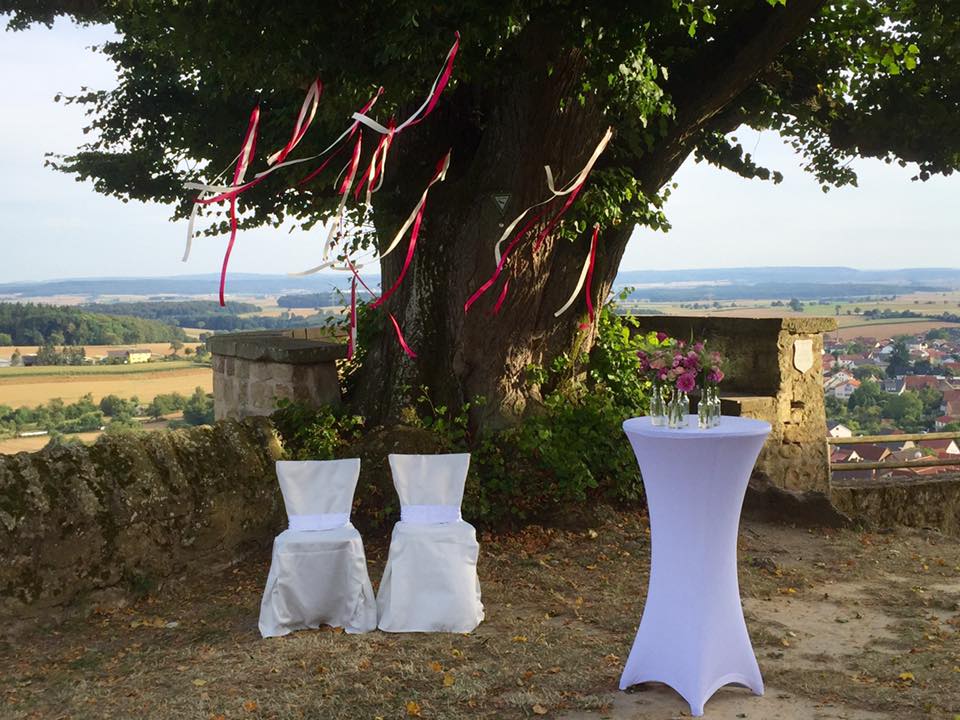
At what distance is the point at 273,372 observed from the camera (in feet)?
25.5

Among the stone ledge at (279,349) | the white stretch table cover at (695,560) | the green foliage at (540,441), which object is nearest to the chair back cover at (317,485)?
the green foliage at (540,441)

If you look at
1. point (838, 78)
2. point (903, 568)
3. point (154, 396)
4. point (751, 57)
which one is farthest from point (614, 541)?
point (154, 396)

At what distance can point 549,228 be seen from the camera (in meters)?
7.14

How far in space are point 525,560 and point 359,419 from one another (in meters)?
1.86

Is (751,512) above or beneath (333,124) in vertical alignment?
beneath

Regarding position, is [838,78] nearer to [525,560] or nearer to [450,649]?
[525,560]

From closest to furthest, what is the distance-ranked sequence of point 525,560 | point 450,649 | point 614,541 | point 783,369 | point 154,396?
point 450,649 < point 525,560 < point 614,541 < point 783,369 < point 154,396

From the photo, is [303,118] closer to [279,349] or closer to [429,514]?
[279,349]

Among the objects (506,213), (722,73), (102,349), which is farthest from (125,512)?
(102,349)

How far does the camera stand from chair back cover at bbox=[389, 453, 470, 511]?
17.4 ft

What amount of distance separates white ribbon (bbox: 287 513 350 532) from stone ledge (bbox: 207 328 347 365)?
8.00 feet

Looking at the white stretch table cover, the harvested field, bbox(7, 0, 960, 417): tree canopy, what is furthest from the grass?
the white stretch table cover

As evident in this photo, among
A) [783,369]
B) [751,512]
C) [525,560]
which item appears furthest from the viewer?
[783,369]

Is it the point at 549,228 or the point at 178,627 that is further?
the point at 549,228
